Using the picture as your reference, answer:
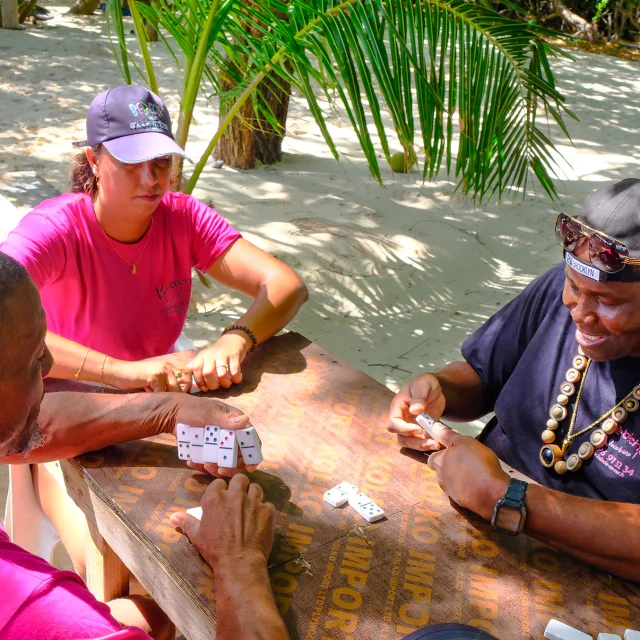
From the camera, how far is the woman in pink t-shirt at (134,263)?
2.32m

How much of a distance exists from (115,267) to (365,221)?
322 cm

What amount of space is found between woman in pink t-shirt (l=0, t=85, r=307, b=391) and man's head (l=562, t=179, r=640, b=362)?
3.26ft

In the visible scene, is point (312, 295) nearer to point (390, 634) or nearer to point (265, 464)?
point (265, 464)

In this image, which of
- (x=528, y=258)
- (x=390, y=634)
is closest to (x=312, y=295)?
(x=528, y=258)

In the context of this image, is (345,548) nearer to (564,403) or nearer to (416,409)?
(416,409)

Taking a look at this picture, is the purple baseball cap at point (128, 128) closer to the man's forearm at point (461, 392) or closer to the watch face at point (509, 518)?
the man's forearm at point (461, 392)

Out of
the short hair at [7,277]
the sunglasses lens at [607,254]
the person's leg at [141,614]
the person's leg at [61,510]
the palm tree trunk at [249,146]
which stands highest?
the short hair at [7,277]

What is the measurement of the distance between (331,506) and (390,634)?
0.39m

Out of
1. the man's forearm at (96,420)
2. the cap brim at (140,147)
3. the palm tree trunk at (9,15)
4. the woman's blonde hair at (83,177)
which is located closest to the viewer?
the man's forearm at (96,420)

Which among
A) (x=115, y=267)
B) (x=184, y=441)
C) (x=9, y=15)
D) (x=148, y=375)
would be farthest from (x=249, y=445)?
(x=9, y=15)

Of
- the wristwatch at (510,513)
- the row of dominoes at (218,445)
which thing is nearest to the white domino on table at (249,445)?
the row of dominoes at (218,445)

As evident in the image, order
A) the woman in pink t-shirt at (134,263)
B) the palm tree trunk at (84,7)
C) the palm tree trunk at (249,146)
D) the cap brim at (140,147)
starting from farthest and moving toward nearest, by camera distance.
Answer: the palm tree trunk at (84,7), the palm tree trunk at (249,146), the cap brim at (140,147), the woman in pink t-shirt at (134,263)

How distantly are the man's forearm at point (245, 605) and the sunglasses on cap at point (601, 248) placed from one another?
1083 mm

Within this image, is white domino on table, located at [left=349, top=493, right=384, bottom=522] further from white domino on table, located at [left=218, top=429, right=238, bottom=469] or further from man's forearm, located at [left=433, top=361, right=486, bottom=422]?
man's forearm, located at [left=433, top=361, right=486, bottom=422]
